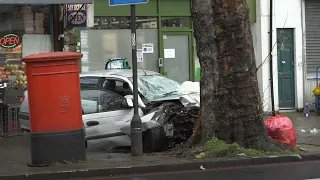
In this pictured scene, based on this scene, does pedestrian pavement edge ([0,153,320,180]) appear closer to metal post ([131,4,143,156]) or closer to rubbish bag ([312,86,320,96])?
metal post ([131,4,143,156])

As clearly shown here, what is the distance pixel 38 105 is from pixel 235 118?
361 cm

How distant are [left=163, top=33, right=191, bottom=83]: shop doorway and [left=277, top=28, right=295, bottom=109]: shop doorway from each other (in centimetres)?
320

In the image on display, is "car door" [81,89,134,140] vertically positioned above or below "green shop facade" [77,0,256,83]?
below

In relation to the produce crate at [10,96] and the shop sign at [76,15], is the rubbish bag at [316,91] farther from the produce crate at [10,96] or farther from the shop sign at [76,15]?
the produce crate at [10,96]

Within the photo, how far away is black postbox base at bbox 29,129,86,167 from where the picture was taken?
807 cm

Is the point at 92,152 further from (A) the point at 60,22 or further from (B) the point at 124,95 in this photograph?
(A) the point at 60,22

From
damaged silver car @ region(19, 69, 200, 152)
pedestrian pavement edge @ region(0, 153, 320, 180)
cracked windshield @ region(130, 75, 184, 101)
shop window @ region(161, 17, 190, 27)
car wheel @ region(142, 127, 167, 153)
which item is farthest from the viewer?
shop window @ region(161, 17, 190, 27)

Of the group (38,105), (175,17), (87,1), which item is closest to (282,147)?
(38,105)

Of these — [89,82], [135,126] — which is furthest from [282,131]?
[89,82]

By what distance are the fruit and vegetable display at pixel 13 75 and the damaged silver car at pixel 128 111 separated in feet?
8.37

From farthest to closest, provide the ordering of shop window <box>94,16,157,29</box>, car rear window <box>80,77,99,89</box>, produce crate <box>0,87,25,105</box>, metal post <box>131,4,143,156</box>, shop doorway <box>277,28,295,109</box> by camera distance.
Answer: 1. shop doorway <box>277,28,295,109</box>
2. shop window <box>94,16,157,29</box>
3. produce crate <box>0,87,25,105</box>
4. car rear window <box>80,77,99,89</box>
5. metal post <box>131,4,143,156</box>

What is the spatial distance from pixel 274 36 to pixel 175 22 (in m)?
3.37

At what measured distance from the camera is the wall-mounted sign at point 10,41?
42.7ft

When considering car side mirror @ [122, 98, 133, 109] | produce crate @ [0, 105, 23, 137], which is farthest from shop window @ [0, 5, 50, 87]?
car side mirror @ [122, 98, 133, 109]
